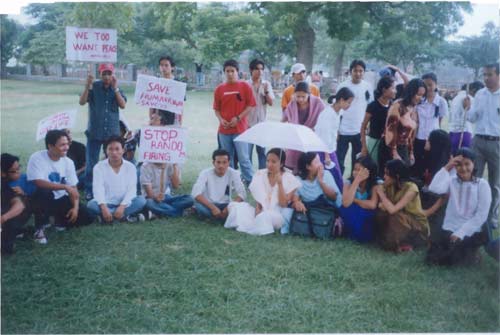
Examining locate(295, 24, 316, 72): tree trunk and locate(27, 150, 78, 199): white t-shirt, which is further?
locate(295, 24, 316, 72): tree trunk

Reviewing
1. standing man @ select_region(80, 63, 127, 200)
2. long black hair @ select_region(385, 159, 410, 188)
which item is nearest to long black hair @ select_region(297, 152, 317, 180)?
long black hair @ select_region(385, 159, 410, 188)

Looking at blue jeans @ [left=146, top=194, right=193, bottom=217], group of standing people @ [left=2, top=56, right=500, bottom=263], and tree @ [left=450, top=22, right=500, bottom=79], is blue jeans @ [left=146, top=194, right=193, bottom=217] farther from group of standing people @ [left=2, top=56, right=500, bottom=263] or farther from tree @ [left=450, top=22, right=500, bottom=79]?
tree @ [left=450, top=22, right=500, bottom=79]

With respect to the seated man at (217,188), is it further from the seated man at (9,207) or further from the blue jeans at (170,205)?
the seated man at (9,207)

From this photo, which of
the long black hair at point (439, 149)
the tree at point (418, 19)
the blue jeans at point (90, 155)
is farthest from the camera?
the blue jeans at point (90, 155)

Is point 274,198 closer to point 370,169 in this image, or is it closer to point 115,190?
point 370,169

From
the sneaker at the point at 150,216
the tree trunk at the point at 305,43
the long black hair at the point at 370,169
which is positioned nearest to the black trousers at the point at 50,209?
the sneaker at the point at 150,216

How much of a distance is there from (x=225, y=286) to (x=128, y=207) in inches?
72.8

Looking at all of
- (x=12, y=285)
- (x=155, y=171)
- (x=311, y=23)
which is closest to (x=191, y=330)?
(x=12, y=285)

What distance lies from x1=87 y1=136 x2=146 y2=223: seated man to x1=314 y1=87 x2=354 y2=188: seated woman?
2008mm

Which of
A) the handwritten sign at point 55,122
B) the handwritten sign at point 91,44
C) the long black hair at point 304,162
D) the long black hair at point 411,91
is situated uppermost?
the handwritten sign at point 91,44

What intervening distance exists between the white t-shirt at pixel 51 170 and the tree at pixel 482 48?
4051 millimetres

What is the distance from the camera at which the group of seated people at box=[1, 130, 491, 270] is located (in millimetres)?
4340

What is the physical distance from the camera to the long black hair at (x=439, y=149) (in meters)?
5.39

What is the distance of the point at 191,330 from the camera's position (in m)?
3.31
